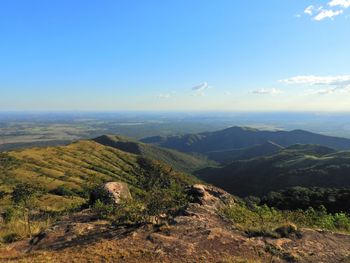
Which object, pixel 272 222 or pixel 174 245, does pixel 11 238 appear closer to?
pixel 174 245

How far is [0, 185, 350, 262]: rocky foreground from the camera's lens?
1461 centimetres

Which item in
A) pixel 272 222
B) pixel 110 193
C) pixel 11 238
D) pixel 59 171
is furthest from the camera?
pixel 59 171

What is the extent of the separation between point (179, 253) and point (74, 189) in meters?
87.1

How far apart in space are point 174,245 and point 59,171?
12373cm

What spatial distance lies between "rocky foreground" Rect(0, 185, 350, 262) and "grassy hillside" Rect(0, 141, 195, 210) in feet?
144

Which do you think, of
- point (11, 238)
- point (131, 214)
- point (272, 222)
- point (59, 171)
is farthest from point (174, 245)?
point (59, 171)

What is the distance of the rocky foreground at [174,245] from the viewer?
47.9ft

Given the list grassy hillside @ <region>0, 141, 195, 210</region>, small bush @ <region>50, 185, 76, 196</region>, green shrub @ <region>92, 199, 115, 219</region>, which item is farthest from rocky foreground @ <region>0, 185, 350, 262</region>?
small bush @ <region>50, 185, 76, 196</region>

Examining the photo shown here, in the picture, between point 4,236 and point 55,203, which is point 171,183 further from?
point 55,203

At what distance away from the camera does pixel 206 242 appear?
16312 mm

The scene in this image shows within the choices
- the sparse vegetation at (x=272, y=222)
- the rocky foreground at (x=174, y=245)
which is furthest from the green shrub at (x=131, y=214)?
the sparse vegetation at (x=272, y=222)

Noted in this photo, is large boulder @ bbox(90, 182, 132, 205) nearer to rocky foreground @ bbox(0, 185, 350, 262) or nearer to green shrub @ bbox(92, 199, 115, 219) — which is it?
green shrub @ bbox(92, 199, 115, 219)

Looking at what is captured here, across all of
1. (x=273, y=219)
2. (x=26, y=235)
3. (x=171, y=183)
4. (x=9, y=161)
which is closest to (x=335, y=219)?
(x=273, y=219)

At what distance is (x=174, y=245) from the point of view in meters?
15.9
